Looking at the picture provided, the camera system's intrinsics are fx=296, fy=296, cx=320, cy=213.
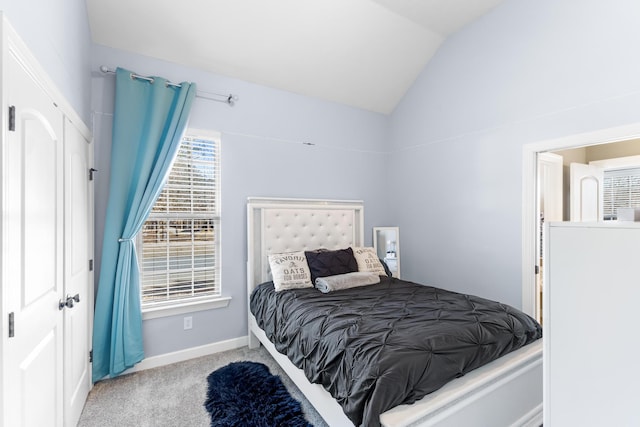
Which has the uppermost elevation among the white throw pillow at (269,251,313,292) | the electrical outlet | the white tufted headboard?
the white tufted headboard

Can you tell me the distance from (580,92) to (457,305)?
1997 millimetres

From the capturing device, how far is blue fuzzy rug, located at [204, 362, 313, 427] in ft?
6.38

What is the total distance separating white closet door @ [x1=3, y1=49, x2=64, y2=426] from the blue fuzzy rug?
919mm

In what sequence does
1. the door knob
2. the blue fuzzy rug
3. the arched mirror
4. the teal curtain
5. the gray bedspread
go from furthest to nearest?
the arched mirror → the teal curtain → the blue fuzzy rug → the door knob → the gray bedspread

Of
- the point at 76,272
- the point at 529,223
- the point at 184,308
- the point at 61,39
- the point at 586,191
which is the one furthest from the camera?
the point at 586,191

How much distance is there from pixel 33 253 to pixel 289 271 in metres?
1.86

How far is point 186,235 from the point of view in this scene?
2.92 m

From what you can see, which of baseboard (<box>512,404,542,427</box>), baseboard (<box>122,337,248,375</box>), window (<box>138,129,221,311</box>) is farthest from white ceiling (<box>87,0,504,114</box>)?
baseboard (<box>512,404,542,427</box>)

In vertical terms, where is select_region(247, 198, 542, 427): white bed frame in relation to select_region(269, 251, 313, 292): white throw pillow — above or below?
below

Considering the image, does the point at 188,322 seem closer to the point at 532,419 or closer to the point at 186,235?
the point at 186,235

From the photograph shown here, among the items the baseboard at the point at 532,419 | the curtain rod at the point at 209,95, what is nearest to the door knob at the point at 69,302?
the curtain rod at the point at 209,95

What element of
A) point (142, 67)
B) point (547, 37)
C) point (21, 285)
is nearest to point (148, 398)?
point (21, 285)

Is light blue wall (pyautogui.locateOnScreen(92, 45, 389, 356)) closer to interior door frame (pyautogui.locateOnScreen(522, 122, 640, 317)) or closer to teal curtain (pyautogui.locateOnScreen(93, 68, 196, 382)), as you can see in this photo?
teal curtain (pyautogui.locateOnScreen(93, 68, 196, 382))

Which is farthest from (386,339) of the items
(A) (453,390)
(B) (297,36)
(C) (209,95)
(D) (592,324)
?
(B) (297,36)
